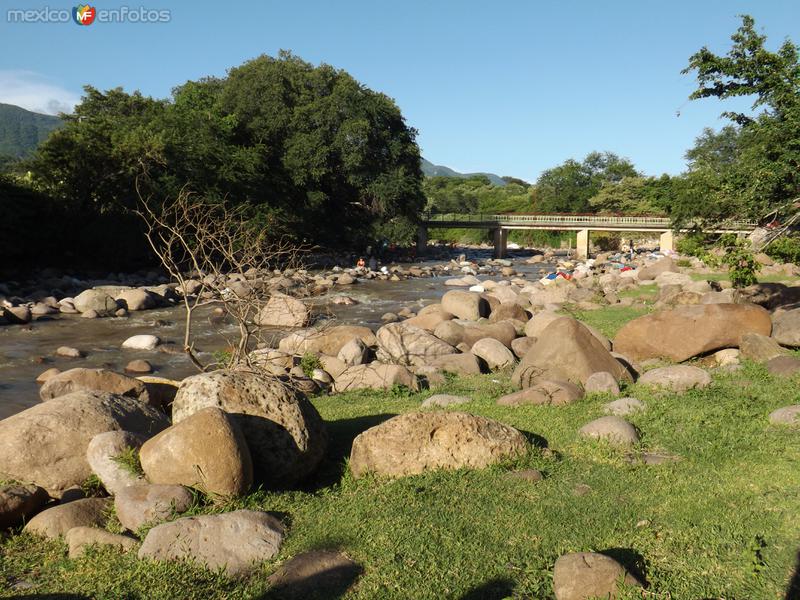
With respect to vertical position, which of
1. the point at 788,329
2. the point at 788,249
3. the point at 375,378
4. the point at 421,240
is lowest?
the point at 375,378

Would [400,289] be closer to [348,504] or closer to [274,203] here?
[274,203]

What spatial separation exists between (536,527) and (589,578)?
1.07 metres

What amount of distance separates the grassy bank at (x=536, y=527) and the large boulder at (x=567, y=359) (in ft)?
10.8

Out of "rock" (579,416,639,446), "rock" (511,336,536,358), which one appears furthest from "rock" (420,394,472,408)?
"rock" (511,336,536,358)

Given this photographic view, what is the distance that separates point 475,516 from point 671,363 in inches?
336

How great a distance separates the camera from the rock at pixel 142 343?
760 inches

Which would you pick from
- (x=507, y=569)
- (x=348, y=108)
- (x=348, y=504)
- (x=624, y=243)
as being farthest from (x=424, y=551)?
(x=624, y=243)

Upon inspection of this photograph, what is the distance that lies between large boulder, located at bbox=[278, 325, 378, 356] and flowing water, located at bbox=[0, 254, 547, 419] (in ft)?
3.63

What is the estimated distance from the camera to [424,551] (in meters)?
5.46

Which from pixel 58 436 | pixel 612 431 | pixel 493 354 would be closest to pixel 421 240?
pixel 493 354

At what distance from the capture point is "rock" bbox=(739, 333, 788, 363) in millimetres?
12477

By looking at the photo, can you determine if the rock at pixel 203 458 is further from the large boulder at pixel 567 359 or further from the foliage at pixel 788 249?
the foliage at pixel 788 249

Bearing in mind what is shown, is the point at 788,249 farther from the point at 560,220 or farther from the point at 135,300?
the point at 560,220

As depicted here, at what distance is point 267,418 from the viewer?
7383 millimetres
